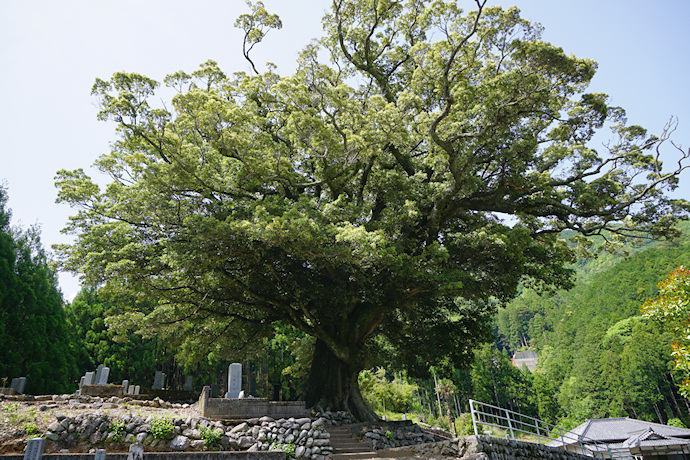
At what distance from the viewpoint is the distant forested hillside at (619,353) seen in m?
42.9

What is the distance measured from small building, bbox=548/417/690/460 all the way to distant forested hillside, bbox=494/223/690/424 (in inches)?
532

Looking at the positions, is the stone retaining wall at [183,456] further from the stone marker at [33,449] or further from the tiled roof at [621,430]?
the tiled roof at [621,430]

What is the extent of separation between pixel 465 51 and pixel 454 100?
1696 mm

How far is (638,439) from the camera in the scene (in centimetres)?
2000

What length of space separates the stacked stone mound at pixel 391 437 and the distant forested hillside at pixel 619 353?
2527cm

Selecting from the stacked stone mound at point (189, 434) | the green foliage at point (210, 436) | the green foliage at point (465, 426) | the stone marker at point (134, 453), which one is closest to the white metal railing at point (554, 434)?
the stacked stone mound at point (189, 434)

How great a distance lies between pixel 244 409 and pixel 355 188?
8735 mm

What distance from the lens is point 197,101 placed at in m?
12.3

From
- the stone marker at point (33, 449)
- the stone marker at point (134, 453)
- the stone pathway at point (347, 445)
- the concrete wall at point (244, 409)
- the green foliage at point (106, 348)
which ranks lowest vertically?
the stone pathway at point (347, 445)

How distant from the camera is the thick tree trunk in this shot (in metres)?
15.6

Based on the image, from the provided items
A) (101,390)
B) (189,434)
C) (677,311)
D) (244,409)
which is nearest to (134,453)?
(189,434)

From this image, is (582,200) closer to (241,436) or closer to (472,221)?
(472,221)

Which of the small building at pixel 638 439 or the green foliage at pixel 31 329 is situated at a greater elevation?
the green foliage at pixel 31 329

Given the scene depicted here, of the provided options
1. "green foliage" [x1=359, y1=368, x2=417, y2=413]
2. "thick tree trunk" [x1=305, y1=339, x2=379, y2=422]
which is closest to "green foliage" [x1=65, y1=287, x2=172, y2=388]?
"green foliage" [x1=359, y1=368, x2=417, y2=413]
